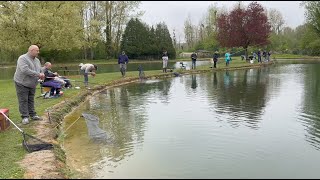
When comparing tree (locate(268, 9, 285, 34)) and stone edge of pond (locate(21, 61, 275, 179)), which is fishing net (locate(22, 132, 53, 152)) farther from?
tree (locate(268, 9, 285, 34))

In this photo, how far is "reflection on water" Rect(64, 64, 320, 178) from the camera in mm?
6863

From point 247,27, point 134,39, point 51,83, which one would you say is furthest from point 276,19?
point 51,83

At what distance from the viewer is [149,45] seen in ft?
197

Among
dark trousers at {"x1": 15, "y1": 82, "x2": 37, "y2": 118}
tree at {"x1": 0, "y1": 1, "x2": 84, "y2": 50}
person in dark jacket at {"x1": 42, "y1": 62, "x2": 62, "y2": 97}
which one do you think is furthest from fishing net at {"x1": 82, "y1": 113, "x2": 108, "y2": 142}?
tree at {"x1": 0, "y1": 1, "x2": 84, "y2": 50}

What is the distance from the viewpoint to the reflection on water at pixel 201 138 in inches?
270

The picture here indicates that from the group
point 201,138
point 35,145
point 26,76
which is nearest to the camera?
point 35,145

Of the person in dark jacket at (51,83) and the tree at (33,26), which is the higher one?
the tree at (33,26)

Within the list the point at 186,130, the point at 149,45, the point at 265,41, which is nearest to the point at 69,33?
the point at 186,130

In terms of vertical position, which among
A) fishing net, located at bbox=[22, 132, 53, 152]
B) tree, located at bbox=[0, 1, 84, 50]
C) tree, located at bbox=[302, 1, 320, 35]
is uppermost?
tree, located at bbox=[302, 1, 320, 35]

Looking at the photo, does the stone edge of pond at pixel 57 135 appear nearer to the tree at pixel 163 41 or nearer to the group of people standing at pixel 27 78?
the group of people standing at pixel 27 78

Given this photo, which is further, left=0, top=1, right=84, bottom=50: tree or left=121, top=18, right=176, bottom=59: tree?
left=121, top=18, right=176, bottom=59: tree

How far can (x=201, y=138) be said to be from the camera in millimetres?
8922

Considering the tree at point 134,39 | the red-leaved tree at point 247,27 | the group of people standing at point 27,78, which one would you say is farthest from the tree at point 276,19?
the group of people standing at point 27,78

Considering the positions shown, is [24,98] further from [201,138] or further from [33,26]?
[33,26]
